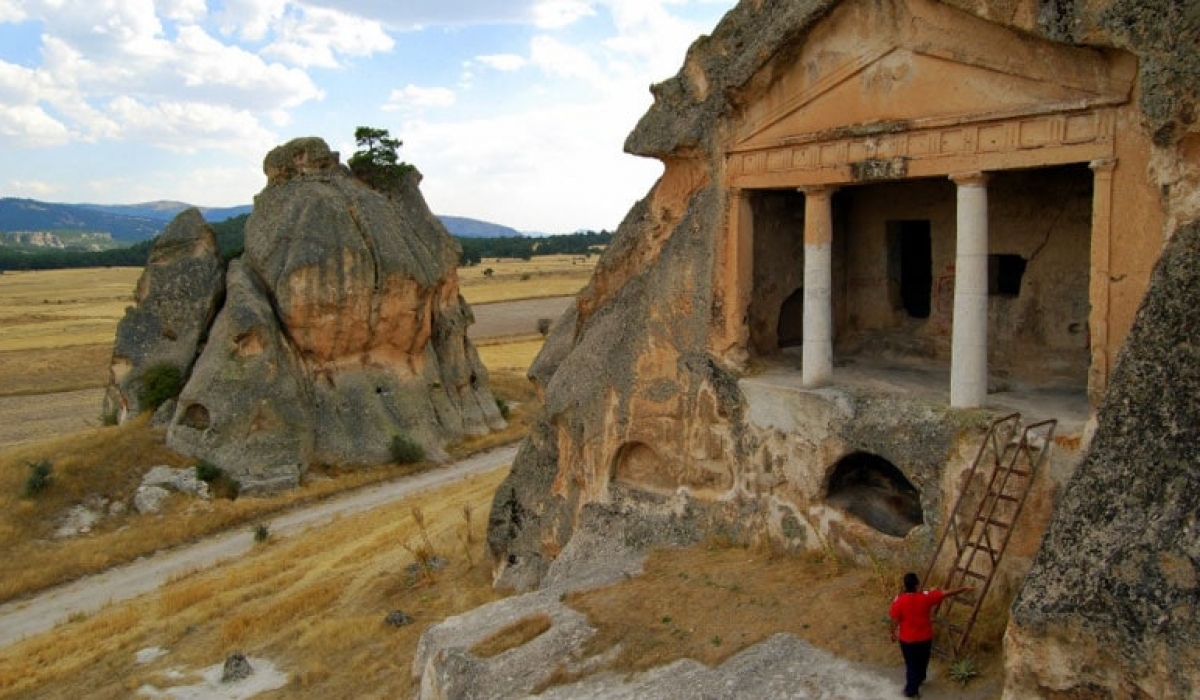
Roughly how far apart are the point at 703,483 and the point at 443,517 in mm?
11266

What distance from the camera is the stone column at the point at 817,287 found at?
47.0 ft

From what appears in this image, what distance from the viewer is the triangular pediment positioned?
11539mm

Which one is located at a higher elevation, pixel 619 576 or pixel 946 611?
pixel 946 611

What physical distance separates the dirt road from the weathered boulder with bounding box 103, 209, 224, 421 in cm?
807

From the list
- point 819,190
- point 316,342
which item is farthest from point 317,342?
point 819,190

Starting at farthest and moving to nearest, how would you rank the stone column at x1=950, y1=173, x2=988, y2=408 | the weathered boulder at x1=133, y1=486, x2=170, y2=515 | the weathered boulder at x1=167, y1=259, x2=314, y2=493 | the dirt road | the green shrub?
the green shrub
the weathered boulder at x1=167, y1=259, x2=314, y2=493
the weathered boulder at x1=133, y1=486, x2=170, y2=515
the dirt road
the stone column at x1=950, y1=173, x2=988, y2=408

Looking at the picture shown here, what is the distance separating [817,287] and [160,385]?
2578 centimetres

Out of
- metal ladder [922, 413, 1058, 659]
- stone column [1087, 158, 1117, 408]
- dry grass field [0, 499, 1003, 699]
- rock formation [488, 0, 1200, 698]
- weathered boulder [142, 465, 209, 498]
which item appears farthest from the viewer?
weathered boulder [142, 465, 209, 498]

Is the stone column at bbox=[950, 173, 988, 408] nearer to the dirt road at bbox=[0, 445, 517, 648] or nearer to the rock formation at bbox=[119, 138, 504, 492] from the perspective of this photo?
the dirt road at bbox=[0, 445, 517, 648]

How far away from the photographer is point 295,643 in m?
17.9

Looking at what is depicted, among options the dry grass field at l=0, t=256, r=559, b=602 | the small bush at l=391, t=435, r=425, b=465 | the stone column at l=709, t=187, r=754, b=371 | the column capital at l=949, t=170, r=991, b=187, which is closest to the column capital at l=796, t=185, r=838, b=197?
the stone column at l=709, t=187, r=754, b=371

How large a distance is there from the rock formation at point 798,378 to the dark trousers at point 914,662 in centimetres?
128

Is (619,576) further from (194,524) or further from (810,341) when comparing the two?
(194,524)

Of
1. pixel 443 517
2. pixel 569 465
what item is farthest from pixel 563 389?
pixel 443 517
